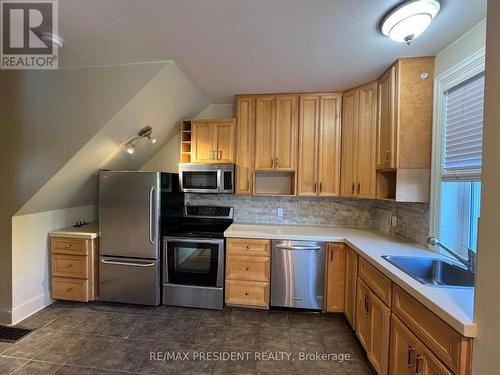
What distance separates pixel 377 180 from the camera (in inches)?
97.2

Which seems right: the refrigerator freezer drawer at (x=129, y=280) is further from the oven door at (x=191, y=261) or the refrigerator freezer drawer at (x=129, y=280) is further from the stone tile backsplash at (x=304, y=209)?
the stone tile backsplash at (x=304, y=209)

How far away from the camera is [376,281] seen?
178 centimetres

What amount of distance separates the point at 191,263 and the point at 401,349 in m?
2.03

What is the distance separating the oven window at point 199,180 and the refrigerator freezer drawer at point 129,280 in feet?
3.16

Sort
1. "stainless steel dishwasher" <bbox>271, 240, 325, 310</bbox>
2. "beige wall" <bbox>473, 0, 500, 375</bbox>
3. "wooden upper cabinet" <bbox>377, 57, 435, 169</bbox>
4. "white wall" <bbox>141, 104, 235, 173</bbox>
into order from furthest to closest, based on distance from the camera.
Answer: "white wall" <bbox>141, 104, 235, 173</bbox> < "stainless steel dishwasher" <bbox>271, 240, 325, 310</bbox> < "wooden upper cabinet" <bbox>377, 57, 435, 169</bbox> < "beige wall" <bbox>473, 0, 500, 375</bbox>

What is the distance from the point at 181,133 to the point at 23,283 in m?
2.33

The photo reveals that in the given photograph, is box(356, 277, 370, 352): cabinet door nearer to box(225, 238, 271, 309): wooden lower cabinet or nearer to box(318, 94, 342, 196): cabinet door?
box(225, 238, 271, 309): wooden lower cabinet

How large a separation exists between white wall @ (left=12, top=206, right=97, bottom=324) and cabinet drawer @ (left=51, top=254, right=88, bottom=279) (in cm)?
11

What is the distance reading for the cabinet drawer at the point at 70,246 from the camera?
2.72 m

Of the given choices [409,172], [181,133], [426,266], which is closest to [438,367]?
[426,266]

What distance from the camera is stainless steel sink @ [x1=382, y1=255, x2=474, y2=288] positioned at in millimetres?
1651

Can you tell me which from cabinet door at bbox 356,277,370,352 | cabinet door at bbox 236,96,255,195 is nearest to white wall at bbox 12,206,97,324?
cabinet door at bbox 236,96,255,195

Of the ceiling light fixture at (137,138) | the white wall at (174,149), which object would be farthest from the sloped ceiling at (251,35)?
the white wall at (174,149)

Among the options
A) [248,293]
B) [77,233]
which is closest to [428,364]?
[248,293]
